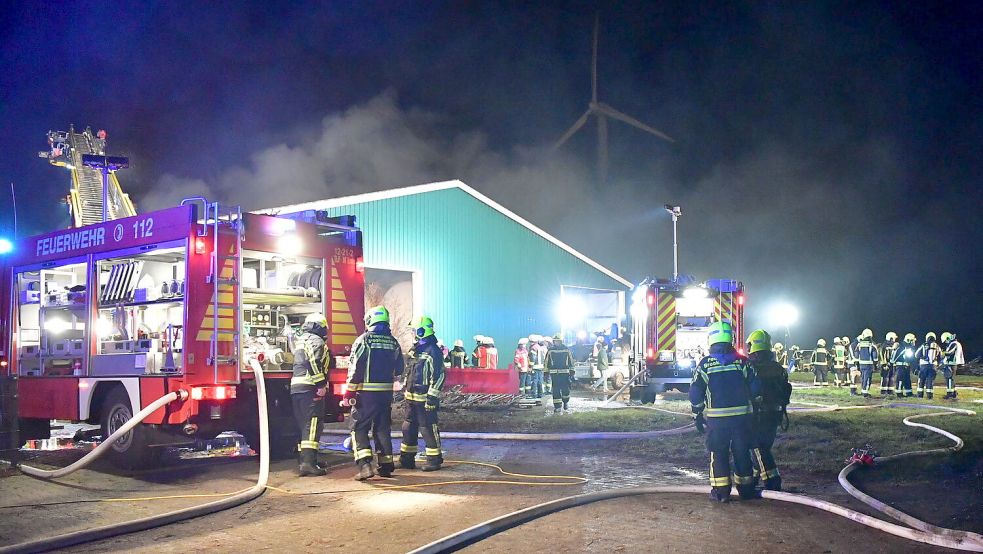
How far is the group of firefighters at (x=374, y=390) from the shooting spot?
823 cm

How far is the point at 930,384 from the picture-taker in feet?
61.1

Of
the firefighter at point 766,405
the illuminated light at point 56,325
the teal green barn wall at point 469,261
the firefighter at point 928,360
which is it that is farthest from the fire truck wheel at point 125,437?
the firefighter at point 928,360

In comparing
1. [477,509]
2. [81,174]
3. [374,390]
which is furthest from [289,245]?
[81,174]

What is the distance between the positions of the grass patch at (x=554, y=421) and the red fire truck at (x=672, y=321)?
4.77 ft

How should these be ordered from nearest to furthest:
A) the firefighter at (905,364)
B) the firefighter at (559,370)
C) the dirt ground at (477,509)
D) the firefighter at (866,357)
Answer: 1. the dirt ground at (477,509)
2. the firefighter at (559,370)
3. the firefighter at (905,364)
4. the firefighter at (866,357)

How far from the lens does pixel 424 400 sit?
8.81 meters

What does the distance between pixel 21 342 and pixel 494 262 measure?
17392 millimetres

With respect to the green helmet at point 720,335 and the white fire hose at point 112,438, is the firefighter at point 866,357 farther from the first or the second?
the white fire hose at point 112,438

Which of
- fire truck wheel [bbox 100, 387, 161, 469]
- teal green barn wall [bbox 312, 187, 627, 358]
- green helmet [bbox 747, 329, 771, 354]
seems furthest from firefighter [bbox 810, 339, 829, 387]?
fire truck wheel [bbox 100, 387, 161, 469]

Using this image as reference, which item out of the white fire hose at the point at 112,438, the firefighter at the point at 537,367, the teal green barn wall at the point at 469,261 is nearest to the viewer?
the white fire hose at the point at 112,438

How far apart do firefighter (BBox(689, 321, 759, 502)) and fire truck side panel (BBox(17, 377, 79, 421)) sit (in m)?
7.05

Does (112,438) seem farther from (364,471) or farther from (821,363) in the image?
(821,363)

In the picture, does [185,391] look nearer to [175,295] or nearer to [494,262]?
[175,295]

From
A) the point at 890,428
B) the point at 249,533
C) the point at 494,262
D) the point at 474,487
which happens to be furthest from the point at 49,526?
the point at 494,262
